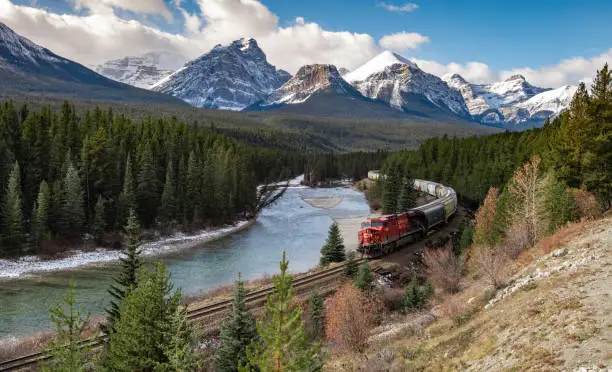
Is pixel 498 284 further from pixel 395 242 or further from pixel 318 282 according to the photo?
pixel 395 242

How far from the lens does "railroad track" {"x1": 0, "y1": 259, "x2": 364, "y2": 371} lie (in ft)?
86.9

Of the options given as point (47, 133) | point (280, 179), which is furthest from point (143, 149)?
point (280, 179)

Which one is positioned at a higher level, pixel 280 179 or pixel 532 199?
pixel 532 199

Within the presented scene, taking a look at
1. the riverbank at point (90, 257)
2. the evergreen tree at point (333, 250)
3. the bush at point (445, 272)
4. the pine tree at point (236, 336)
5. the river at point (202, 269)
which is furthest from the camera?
the riverbank at point (90, 257)

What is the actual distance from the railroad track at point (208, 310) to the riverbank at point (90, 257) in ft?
80.5

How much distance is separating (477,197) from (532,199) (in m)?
54.6

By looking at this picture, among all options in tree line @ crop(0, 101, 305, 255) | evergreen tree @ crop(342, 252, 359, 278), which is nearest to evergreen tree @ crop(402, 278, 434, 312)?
evergreen tree @ crop(342, 252, 359, 278)

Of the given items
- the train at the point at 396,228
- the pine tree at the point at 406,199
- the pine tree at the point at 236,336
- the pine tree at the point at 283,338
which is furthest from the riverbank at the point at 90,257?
the pine tree at the point at 283,338

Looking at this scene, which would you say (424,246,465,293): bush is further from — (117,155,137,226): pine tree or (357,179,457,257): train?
(117,155,137,226): pine tree

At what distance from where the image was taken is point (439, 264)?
4144cm

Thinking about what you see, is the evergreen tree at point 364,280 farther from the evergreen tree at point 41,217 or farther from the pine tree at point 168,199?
the pine tree at point 168,199

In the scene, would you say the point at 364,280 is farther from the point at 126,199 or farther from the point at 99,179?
the point at 99,179

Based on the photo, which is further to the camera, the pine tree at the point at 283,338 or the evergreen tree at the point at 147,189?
the evergreen tree at the point at 147,189

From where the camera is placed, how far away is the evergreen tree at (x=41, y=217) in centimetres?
5753
